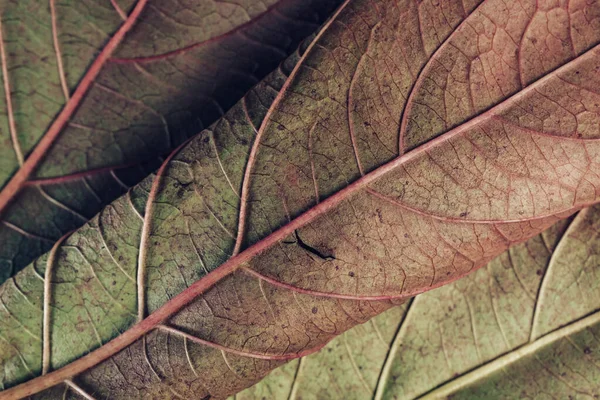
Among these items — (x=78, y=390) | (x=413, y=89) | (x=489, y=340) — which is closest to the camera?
(x=413, y=89)

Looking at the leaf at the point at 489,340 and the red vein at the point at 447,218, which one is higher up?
the red vein at the point at 447,218

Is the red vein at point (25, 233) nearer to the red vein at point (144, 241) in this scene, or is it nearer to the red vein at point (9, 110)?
the red vein at point (9, 110)

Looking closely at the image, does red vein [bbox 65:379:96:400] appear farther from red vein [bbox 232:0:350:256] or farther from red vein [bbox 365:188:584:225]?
red vein [bbox 365:188:584:225]

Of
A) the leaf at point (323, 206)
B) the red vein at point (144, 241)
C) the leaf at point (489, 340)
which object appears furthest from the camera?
the leaf at point (489, 340)

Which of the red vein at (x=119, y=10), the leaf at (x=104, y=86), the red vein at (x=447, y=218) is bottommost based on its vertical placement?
the red vein at (x=447, y=218)

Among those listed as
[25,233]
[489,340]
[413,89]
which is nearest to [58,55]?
[25,233]

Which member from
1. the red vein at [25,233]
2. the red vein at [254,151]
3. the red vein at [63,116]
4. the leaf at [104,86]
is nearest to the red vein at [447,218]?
the red vein at [254,151]

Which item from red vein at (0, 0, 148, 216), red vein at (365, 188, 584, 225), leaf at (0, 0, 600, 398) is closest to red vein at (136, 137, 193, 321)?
leaf at (0, 0, 600, 398)

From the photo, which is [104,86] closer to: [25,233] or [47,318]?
[25,233]
